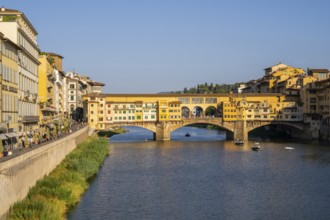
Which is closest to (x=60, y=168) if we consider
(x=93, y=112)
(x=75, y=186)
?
(x=75, y=186)

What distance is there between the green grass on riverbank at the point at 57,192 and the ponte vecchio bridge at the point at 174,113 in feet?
146

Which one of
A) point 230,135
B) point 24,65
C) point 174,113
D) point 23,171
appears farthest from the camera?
point 230,135

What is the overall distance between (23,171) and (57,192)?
404 cm

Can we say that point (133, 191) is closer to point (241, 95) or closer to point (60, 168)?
point (60, 168)

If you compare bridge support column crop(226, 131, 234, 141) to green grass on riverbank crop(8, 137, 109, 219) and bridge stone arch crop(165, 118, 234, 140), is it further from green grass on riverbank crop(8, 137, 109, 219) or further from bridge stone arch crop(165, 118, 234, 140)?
green grass on riverbank crop(8, 137, 109, 219)

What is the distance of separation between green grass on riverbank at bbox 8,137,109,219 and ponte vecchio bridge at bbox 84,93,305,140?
146 feet

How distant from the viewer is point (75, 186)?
110 feet

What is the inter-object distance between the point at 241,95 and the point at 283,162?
44.7 m

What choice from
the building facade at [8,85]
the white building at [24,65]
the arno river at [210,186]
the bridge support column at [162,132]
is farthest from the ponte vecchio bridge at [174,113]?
the building facade at [8,85]

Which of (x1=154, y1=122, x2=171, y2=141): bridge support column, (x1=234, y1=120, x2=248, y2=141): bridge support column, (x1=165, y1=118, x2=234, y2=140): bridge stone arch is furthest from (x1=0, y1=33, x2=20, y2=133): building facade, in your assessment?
(x1=234, y1=120, x2=248, y2=141): bridge support column

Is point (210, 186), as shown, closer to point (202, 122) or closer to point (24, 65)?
point (24, 65)

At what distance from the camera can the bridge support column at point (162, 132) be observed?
9069cm

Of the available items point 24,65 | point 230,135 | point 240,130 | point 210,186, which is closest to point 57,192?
point 210,186

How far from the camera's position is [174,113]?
93.7 meters
